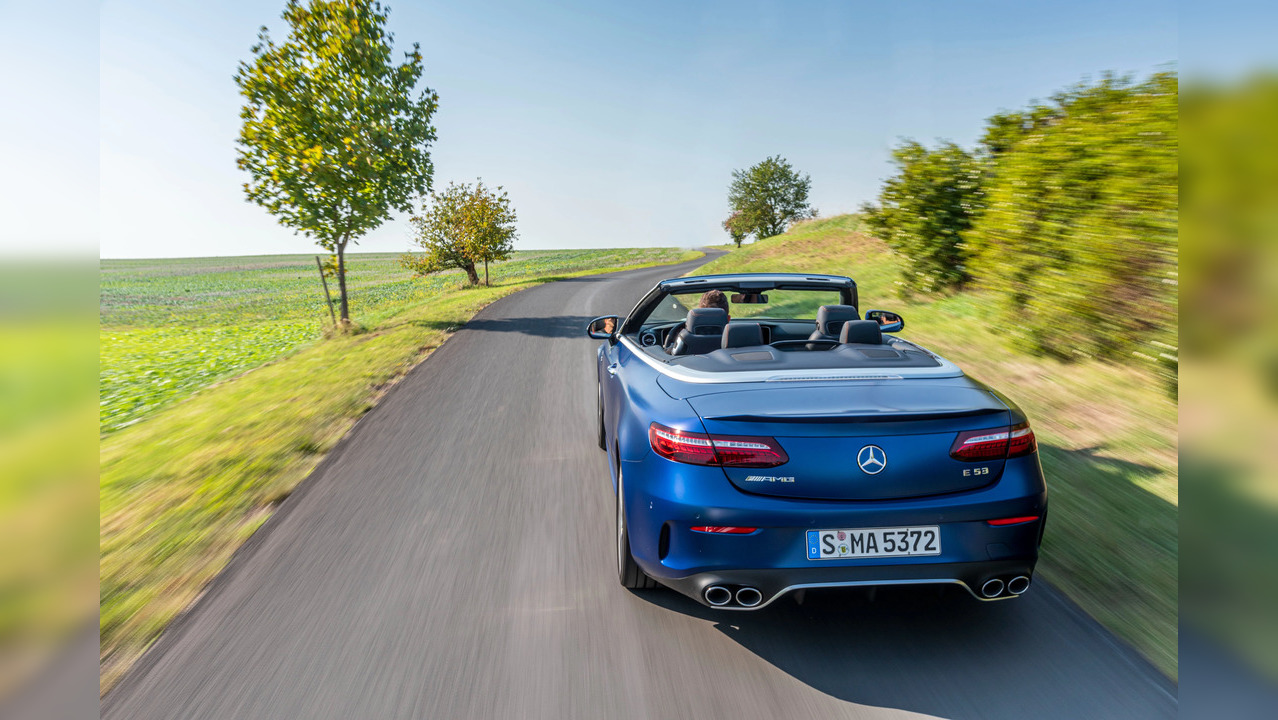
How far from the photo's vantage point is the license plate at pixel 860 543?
2.74 meters

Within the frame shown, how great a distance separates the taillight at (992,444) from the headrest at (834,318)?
4.88ft

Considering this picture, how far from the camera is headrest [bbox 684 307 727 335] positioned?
409 centimetres

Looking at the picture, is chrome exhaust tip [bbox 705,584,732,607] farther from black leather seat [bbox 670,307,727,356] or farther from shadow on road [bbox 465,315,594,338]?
shadow on road [bbox 465,315,594,338]

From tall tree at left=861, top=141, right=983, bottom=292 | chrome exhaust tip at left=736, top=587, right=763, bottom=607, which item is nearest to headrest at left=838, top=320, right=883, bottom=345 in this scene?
chrome exhaust tip at left=736, top=587, right=763, bottom=607

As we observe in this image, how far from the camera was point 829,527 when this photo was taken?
273 centimetres

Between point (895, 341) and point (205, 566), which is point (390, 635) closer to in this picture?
point (205, 566)

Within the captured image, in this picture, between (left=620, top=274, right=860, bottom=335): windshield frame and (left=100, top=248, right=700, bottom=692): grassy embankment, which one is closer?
(left=100, top=248, right=700, bottom=692): grassy embankment

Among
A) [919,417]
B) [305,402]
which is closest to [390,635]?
[919,417]

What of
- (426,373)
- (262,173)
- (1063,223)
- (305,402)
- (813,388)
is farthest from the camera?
(262,173)

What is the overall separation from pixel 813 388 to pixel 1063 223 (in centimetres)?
558

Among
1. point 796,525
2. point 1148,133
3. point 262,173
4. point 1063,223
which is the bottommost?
point 796,525
